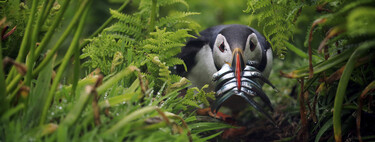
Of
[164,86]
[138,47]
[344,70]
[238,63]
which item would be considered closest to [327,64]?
[344,70]

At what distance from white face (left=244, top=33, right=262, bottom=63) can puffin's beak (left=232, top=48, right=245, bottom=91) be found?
12cm

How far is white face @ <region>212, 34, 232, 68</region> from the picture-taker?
1904 mm

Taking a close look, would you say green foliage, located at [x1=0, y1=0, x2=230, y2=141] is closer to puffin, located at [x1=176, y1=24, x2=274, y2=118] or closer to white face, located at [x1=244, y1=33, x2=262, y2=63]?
puffin, located at [x1=176, y1=24, x2=274, y2=118]

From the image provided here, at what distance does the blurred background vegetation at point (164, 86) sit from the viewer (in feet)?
3.56

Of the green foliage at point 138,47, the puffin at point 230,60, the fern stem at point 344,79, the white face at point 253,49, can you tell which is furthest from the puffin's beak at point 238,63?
the fern stem at point 344,79

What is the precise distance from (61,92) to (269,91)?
1807mm

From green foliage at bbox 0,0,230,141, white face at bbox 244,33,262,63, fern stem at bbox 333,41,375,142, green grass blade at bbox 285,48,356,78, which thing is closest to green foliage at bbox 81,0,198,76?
green foliage at bbox 0,0,230,141

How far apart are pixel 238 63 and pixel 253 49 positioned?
0.28m

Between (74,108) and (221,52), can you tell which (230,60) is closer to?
(221,52)

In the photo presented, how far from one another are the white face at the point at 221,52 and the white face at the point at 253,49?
0.10 meters

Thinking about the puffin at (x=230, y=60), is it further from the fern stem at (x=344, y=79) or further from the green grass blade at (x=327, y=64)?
the fern stem at (x=344, y=79)

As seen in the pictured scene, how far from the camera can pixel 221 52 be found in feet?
6.40

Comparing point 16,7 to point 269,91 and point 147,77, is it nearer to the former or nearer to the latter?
point 147,77

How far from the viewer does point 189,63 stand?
214 cm
